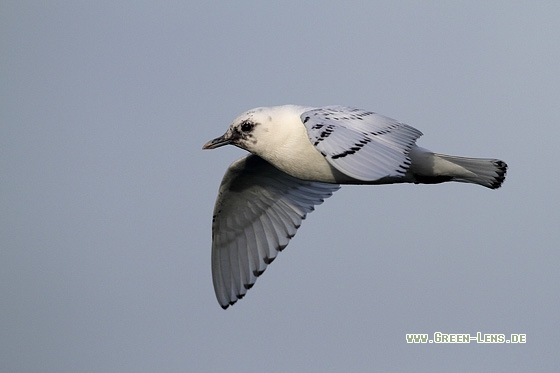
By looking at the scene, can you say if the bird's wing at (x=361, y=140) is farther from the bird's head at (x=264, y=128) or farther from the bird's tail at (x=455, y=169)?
the bird's tail at (x=455, y=169)

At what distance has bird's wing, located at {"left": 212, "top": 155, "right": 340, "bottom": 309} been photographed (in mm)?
12516

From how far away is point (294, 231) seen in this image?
12.6 metres

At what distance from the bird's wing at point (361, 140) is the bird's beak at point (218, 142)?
48.4 inches

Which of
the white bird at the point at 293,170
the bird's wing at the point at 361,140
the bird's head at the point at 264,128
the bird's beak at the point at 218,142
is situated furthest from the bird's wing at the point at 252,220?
the bird's wing at the point at 361,140

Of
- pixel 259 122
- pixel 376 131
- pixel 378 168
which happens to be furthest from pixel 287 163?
pixel 378 168

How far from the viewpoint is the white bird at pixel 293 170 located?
9219mm

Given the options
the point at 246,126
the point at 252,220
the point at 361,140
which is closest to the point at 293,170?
the point at 246,126

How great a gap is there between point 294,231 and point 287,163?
7.11 feet

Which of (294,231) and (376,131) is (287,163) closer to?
(376,131)

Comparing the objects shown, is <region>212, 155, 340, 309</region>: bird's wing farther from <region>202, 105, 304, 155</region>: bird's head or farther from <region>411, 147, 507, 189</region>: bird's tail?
<region>411, 147, 507, 189</region>: bird's tail

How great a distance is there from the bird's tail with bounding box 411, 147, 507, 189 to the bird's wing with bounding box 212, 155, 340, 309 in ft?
7.18

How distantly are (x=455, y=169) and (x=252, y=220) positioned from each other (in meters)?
3.05

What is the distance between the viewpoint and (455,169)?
10.7m

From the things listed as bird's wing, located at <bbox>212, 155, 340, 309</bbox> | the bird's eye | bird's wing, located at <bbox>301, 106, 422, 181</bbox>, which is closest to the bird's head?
the bird's eye
